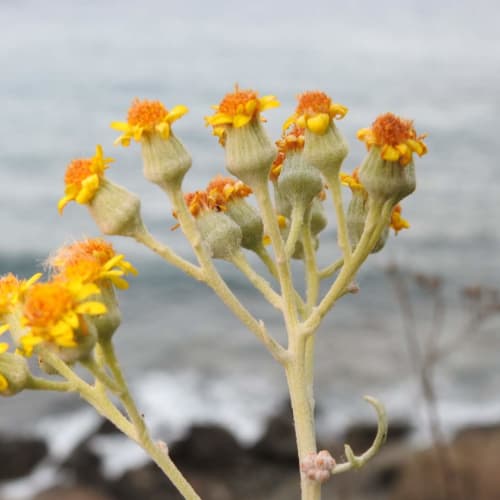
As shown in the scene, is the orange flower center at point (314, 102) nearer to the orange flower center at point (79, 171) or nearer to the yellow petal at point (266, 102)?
the yellow petal at point (266, 102)

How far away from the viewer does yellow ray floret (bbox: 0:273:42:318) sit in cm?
280

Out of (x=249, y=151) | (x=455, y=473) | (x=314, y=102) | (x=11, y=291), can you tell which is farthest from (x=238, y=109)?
(x=455, y=473)

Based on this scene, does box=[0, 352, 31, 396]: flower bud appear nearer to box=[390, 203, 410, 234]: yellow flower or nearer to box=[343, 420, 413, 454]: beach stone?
box=[390, 203, 410, 234]: yellow flower

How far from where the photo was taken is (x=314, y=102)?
2.92 metres

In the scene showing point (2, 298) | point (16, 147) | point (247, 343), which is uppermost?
point (2, 298)

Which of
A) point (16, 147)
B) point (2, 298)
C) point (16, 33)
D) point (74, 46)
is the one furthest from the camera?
point (16, 33)

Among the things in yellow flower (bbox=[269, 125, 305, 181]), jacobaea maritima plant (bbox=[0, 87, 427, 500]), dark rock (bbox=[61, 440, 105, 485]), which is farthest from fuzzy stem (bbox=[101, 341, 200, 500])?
dark rock (bbox=[61, 440, 105, 485])

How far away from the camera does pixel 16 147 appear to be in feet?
96.6

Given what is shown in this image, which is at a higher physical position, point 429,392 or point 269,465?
point 429,392

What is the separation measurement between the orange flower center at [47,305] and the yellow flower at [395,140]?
3.62 ft

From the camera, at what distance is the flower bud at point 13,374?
8.80 feet

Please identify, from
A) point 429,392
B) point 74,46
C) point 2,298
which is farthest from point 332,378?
point 74,46

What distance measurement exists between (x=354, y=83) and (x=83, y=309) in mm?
31883

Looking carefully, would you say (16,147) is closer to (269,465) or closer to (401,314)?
(401,314)
